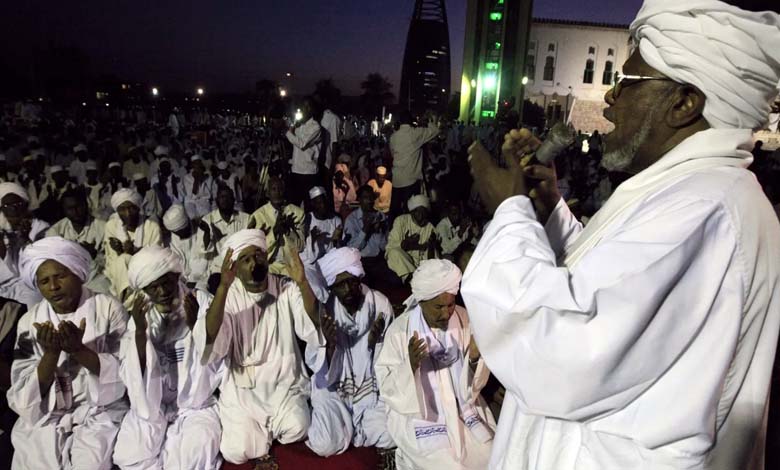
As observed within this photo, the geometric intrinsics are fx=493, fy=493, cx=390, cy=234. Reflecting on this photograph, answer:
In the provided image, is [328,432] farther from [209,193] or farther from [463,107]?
[463,107]

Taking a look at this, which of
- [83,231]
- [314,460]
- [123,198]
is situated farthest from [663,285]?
[83,231]

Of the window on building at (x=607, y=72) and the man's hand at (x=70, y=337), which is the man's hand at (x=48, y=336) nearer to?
the man's hand at (x=70, y=337)

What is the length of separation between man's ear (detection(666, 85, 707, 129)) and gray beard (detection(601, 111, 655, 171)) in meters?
0.05

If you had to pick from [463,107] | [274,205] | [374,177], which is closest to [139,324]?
[274,205]

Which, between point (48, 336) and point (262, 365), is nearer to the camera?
point (48, 336)

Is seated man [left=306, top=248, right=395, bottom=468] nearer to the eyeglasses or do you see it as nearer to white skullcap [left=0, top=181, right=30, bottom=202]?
the eyeglasses

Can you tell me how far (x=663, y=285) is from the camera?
3.04 feet

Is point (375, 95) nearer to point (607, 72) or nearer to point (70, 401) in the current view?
point (607, 72)

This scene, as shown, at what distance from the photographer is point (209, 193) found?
9539mm

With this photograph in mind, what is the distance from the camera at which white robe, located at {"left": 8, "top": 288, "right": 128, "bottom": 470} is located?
3.22 metres

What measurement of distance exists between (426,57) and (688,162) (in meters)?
60.5

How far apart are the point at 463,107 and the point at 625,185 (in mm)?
38337

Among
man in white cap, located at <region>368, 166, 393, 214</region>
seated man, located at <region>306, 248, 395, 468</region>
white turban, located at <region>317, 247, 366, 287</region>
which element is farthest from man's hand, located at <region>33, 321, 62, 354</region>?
man in white cap, located at <region>368, 166, 393, 214</region>

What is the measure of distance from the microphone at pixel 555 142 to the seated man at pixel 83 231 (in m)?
6.00
